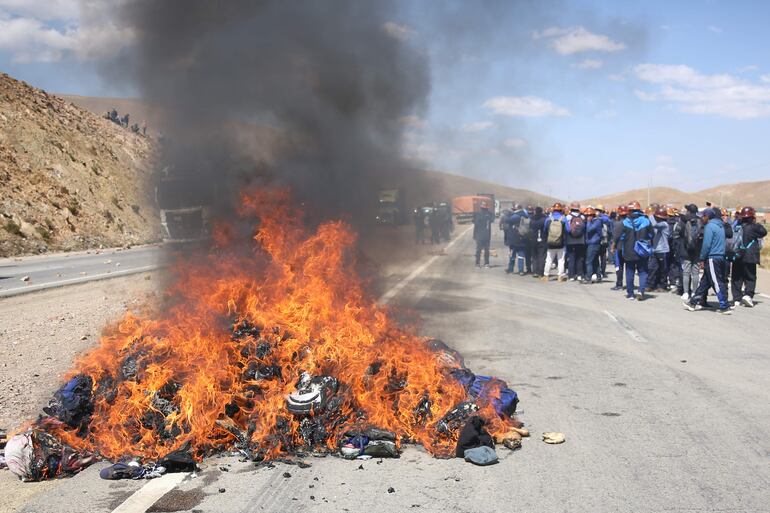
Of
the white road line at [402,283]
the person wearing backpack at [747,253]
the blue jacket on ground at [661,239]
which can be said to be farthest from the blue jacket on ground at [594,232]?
the white road line at [402,283]

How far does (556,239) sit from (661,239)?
3026 mm

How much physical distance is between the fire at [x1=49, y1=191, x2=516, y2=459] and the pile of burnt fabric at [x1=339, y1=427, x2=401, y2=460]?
0.38ft

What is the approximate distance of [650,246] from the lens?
13430 millimetres

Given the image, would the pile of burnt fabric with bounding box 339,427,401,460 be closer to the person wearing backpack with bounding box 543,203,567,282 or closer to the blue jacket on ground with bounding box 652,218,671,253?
the blue jacket on ground with bounding box 652,218,671,253

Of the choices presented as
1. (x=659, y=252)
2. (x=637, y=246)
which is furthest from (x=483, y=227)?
(x=637, y=246)

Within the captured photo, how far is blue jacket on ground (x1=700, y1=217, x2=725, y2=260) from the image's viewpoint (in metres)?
11.9

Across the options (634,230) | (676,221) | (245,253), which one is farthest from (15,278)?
(676,221)

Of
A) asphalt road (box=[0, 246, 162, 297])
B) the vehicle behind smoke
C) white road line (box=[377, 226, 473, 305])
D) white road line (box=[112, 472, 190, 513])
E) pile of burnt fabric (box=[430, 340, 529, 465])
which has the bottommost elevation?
asphalt road (box=[0, 246, 162, 297])

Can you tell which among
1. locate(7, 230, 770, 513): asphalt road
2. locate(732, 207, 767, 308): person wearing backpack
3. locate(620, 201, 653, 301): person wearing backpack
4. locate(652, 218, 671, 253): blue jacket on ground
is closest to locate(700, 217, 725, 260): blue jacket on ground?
locate(732, 207, 767, 308): person wearing backpack

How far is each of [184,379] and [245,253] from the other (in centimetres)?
259

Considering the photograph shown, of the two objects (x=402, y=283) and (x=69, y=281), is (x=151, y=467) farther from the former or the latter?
(x=69, y=281)

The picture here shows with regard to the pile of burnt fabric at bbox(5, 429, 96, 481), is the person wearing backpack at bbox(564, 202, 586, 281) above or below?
above

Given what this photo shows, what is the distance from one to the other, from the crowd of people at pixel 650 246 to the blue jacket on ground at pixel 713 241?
16 mm

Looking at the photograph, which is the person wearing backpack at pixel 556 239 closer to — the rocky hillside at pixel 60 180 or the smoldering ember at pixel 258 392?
the smoldering ember at pixel 258 392
